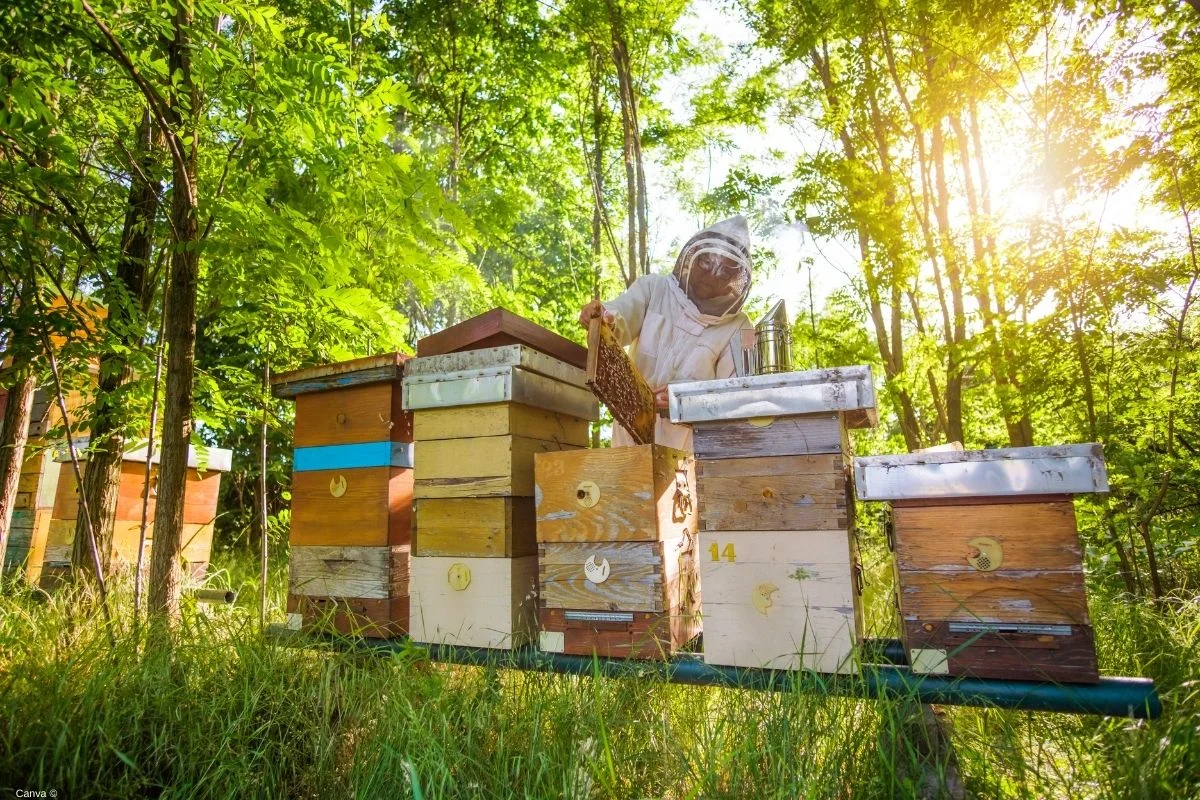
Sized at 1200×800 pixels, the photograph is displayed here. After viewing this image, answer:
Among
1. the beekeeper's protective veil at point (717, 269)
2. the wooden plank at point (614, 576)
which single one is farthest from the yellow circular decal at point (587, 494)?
the beekeeper's protective veil at point (717, 269)

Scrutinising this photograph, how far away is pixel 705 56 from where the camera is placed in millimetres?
9367

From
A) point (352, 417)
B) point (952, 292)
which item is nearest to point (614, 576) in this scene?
point (352, 417)

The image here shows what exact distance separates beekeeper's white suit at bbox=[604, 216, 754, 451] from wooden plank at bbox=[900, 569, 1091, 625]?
61.3 inches

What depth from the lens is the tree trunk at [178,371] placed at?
2.77 meters

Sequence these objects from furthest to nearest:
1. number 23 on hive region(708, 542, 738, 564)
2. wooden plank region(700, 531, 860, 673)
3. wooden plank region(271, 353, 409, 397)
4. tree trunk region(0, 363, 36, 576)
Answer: tree trunk region(0, 363, 36, 576), wooden plank region(271, 353, 409, 397), number 23 on hive region(708, 542, 738, 564), wooden plank region(700, 531, 860, 673)

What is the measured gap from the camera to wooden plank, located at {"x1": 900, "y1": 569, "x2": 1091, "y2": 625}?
66.4 inches

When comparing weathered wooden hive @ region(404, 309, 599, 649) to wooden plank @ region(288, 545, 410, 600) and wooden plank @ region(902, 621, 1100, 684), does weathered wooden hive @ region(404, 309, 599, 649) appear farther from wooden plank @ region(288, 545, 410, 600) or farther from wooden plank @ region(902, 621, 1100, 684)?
wooden plank @ region(902, 621, 1100, 684)

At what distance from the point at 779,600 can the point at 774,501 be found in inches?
11.7

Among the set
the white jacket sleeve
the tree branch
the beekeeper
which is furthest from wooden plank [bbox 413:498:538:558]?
the tree branch

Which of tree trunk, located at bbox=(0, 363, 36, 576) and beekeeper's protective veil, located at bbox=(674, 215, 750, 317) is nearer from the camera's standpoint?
beekeeper's protective veil, located at bbox=(674, 215, 750, 317)

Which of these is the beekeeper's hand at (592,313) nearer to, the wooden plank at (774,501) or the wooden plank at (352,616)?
the wooden plank at (774,501)

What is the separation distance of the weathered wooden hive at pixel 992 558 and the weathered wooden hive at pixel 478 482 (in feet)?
4.09

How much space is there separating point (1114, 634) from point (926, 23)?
14.0 feet

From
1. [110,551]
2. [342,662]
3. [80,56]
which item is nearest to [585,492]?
[342,662]
